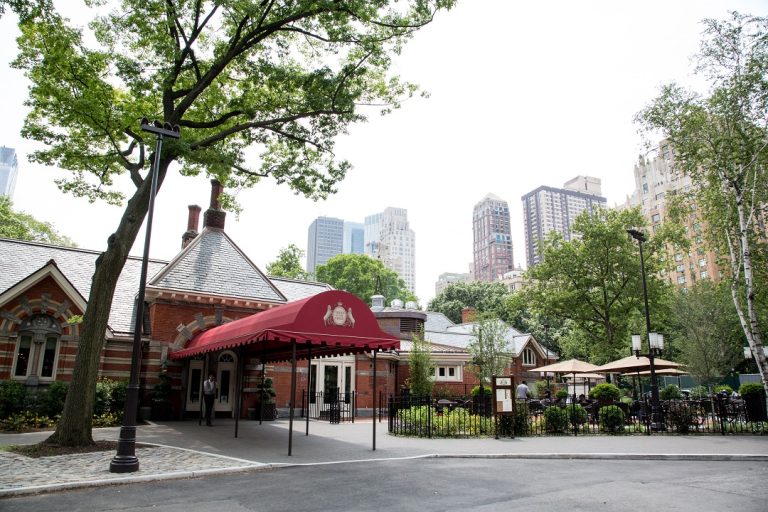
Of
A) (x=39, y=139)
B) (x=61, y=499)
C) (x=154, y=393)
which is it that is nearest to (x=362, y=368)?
(x=154, y=393)

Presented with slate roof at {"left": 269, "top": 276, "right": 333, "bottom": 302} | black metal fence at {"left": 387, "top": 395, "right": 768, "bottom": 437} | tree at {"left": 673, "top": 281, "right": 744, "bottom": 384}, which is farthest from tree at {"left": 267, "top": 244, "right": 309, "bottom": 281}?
black metal fence at {"left": 387, "top": 395, "right": 768, "bottom": 437}

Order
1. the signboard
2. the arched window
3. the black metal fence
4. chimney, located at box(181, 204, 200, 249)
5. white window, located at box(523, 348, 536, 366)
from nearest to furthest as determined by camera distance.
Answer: the signboard < the black metal fence < the arched window < chimney, located at box(181, 204, 200, 249) < white window, located at box(523, 348, 536, 366)

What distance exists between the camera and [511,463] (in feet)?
36.4

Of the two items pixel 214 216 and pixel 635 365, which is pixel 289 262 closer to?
pixel 214 216

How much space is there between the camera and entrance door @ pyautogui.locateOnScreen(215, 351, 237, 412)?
22.3 meters

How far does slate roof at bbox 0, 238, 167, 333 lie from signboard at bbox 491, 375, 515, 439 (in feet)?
48.6

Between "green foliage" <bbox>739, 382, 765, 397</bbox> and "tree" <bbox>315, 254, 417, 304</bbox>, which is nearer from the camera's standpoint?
"green foliage" <bbox>739, 382, 765, 397</bbox>

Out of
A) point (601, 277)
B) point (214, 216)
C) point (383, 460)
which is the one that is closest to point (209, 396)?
point (214, 216)

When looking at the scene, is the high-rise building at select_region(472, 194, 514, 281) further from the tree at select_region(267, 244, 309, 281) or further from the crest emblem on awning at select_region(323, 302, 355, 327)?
the crest emblem on awning at select_region(323, 302, 355, 327)

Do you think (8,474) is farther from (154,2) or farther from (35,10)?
(154,2)

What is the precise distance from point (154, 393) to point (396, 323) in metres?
17.9

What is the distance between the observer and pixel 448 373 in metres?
32.8

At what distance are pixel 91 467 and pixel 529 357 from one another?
112 feet

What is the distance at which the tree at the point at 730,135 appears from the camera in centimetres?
1773
